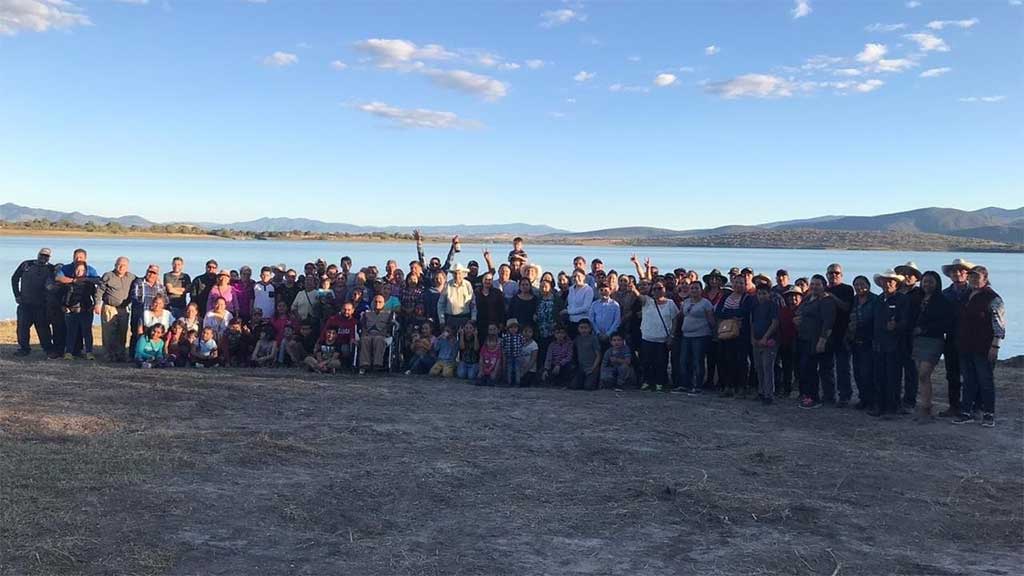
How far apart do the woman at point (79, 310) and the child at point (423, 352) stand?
183 inches

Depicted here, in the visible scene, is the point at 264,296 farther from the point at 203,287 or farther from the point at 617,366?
the point at 617,366

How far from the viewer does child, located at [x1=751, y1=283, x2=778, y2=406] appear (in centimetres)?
874

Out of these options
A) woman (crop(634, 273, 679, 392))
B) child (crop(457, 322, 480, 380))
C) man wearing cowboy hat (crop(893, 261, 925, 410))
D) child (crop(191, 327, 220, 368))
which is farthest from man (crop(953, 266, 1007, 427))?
child (crop(191, 327, 220, 368))

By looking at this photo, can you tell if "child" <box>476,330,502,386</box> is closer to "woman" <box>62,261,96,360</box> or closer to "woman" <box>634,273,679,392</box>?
"woman" <box>634,273,679,392</box>

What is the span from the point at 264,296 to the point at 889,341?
27.5ft

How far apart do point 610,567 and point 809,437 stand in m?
3.82

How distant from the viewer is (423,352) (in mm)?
10516

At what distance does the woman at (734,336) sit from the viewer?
9.05 meters

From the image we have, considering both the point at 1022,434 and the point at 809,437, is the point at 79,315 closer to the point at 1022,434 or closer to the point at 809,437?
the point at 809,437

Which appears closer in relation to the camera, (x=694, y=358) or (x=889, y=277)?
(x=889, y=277)

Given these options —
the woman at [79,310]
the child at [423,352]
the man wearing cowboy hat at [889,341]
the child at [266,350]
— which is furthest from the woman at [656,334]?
the woman at [79,310]

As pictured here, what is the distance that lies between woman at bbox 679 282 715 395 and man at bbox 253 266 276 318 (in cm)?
601

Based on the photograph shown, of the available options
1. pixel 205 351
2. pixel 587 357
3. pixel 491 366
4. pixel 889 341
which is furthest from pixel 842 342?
pixel 205 351

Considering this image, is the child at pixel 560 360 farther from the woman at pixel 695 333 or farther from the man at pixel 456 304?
the woman at pixel 695 333
